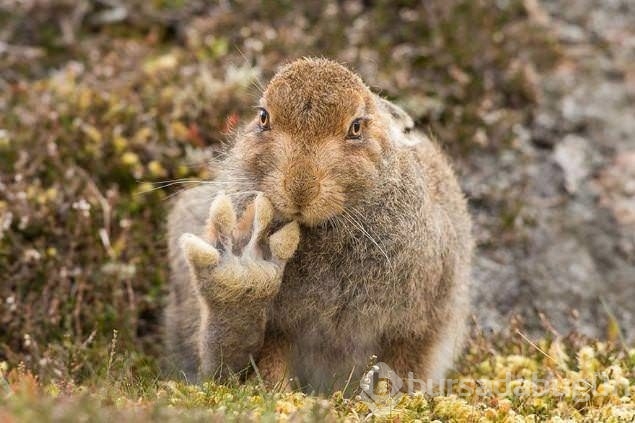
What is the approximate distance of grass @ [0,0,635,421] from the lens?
4887mm

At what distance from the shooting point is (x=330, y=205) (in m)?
4.58

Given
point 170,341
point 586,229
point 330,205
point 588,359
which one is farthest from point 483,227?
point 330,205

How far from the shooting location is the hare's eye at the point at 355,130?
15.7 ft

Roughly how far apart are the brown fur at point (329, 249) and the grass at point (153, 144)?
45cm

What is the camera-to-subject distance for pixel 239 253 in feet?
16.3

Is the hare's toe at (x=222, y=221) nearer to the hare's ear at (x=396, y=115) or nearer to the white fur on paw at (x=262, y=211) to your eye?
the white fur on paw at (x=262, y=211)

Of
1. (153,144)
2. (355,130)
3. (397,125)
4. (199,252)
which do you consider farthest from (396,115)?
(153,144)

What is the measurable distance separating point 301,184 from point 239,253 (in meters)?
0.74

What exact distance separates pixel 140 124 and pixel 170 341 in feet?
7.05

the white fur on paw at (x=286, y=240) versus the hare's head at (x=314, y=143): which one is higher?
the hare's head at (x=314, y=143)

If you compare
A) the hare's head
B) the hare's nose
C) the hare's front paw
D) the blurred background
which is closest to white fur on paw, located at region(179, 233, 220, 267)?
the hare's front paw

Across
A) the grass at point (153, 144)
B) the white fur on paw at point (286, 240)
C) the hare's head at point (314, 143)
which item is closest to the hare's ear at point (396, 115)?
the hare's head at point (314, 143)

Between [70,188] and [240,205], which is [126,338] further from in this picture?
[240,205]

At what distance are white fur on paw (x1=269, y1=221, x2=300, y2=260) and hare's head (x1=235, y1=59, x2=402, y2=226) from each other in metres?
0.11
